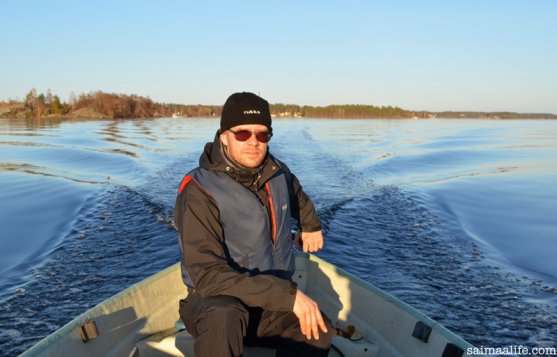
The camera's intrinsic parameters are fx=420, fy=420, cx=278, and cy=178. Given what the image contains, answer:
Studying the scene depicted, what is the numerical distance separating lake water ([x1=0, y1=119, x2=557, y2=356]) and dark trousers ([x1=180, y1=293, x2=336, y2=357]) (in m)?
3.40

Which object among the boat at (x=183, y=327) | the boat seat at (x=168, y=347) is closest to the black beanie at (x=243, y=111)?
the boat at (x=183, y=327)

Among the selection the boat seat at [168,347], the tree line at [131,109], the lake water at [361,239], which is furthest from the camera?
the tree line at [131,109]

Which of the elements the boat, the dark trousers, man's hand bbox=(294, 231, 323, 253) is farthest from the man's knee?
man's hand bbox=(294, 231, 323, 253)

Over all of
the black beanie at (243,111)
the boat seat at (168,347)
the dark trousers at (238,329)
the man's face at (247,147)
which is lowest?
the boat seat at (168,347)

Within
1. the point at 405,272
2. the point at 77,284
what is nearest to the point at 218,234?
the point at 77,284

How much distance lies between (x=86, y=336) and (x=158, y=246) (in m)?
5.34

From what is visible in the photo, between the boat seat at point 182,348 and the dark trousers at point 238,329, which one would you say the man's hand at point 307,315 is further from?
the boat seat at point 182,348

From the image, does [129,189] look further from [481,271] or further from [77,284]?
[481,271]

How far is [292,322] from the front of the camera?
3051 mm

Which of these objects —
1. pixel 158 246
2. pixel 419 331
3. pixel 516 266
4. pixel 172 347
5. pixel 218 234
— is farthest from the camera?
pixel 158 246

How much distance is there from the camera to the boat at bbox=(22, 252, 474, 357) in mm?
3330

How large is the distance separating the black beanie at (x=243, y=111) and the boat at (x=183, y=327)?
1716 millimetres

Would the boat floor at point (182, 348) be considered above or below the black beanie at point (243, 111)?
below

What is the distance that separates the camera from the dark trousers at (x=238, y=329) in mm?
2607
